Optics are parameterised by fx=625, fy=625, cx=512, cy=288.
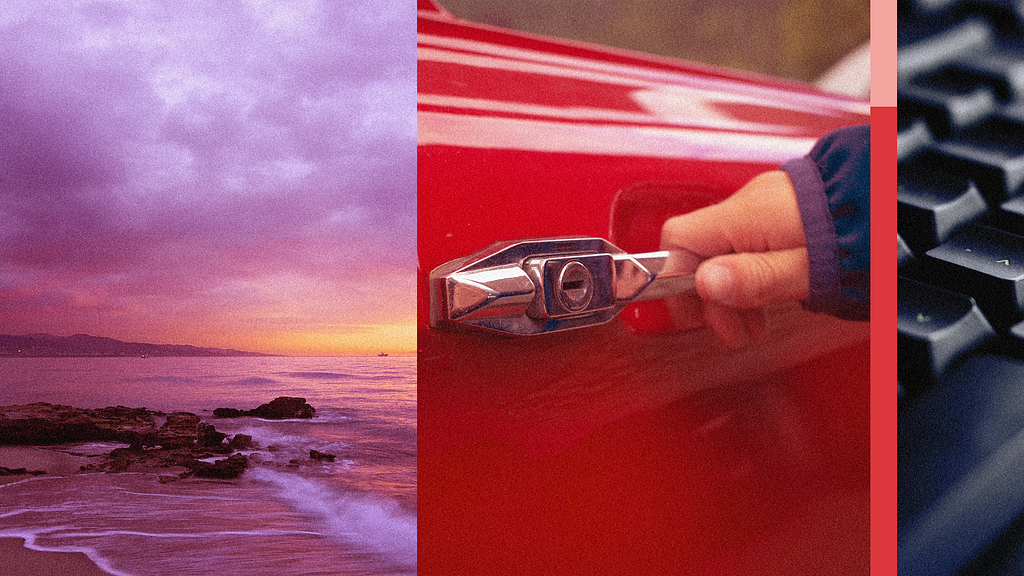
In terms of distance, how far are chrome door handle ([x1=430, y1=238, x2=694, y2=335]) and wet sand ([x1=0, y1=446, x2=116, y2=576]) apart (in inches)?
10.1

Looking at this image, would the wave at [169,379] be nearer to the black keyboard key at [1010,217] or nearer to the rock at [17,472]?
the rock at [17,472]

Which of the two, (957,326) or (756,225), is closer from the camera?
(756,225)

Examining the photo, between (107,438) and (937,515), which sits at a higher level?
(107,438)

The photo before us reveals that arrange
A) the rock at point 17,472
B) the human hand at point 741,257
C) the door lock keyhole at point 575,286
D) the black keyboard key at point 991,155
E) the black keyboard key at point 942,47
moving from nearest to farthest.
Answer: the rock at point 17,472, the door lock keyhole at point 575,286, the human hand at point 741,257, the black keyboard key at point 991,155, the black keyboard key at point 942,47

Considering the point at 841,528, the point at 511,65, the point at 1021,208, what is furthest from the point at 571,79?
the point at 1021,208

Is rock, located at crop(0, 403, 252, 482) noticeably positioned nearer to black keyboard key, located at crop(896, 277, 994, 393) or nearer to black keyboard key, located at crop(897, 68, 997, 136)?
black keyboard key, located at crop(896, 277, 994, 393)

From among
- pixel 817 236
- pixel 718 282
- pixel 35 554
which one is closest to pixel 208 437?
pixel 35 554

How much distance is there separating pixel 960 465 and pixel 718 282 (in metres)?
0.57

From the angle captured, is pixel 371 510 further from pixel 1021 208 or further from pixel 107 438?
pixel 1021 208

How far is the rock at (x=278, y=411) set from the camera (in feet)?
1.37

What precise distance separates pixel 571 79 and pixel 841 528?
1.97 ft

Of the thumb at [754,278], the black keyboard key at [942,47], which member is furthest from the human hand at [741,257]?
the black keyboard key at [942,47]

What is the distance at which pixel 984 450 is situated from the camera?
35.5 inches

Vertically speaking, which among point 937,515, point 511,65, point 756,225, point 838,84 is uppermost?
point 838,84
